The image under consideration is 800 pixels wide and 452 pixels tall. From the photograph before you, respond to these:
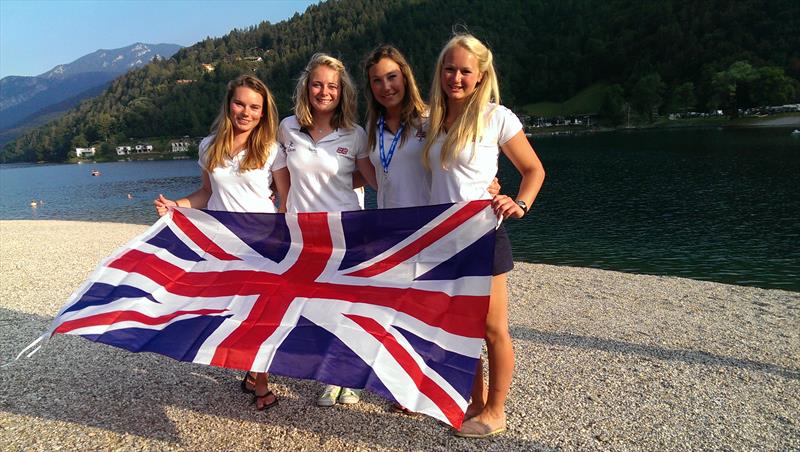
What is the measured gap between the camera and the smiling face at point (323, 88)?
3.89 metres

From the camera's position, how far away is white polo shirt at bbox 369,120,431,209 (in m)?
3.60

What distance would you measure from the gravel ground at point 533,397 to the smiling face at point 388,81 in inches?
101

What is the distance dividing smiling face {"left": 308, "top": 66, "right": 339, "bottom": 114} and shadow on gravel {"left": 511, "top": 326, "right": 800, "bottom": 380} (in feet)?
13.3

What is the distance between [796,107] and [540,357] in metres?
104

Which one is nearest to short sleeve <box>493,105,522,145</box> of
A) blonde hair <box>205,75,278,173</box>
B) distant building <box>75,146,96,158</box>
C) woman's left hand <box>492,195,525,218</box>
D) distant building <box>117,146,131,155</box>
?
woman's left hand <box>492,195,525,218</box>

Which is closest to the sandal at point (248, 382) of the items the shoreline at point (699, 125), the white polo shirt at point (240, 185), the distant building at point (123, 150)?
the white polo shirt at point (240, 185)

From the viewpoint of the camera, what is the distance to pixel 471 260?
3.56m

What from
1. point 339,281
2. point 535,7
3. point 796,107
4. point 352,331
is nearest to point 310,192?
point 339,281

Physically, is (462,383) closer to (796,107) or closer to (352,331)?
(352,331)

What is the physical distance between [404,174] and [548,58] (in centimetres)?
15885

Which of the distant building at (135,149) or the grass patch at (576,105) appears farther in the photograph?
the distant building at (135,149)

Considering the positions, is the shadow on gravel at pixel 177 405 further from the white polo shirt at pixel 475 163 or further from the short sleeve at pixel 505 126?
the short sleeve at pixel 505 126

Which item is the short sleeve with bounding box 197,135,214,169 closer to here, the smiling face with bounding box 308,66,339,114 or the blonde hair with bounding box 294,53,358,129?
the blonde hair with bounding box 294,53,358,129

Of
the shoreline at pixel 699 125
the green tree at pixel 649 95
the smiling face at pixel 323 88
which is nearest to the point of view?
the smiling face at pixel 323 88
